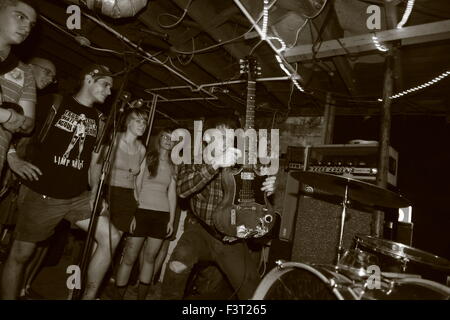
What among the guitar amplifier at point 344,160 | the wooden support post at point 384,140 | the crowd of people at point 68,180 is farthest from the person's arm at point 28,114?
the wooden support post at point 384,140

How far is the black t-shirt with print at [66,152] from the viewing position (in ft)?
8.30

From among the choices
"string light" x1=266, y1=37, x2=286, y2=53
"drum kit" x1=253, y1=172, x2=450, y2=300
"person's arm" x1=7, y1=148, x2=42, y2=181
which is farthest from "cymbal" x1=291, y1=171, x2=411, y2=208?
"person's arm" x1=7, y1=148, x2=42, y2=181

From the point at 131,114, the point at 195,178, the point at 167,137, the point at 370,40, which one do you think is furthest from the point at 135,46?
the point at 370,40

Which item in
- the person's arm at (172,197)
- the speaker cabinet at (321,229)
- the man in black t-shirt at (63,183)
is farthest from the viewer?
the person's arm at (172,197)

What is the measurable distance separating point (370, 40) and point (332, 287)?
2859 mm

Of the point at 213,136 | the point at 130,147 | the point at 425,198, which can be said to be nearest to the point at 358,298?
the point at 213,136

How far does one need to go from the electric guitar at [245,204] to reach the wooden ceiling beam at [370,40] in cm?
128

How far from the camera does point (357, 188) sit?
8.45 ft

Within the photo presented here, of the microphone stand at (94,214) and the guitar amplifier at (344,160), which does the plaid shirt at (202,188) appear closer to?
the microphone stand at (94,214)

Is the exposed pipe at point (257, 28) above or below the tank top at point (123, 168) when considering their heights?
above

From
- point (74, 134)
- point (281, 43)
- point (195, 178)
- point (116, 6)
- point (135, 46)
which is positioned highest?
point (281, 43)

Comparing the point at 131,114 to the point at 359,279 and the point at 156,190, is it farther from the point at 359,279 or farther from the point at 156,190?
the point at 359,279

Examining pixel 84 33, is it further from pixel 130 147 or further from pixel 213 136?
pixel 213 136

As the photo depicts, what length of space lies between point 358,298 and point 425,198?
416cm
